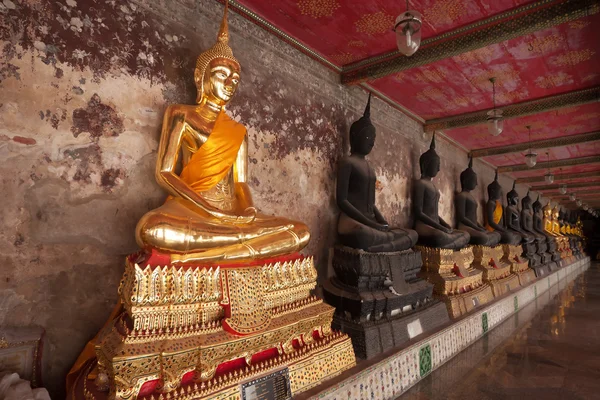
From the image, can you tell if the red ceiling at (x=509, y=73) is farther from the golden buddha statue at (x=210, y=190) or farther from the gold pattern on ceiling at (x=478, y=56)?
the golden buddha statue at (x=210, y=190)

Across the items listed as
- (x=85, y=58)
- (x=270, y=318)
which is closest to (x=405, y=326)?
(x=270, y=318)

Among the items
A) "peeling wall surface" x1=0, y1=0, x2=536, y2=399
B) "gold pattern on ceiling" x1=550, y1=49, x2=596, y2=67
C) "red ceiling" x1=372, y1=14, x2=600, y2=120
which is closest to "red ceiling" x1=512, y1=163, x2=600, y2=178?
"red ceiling" x1=372, y1=14, x2=600, y2=120

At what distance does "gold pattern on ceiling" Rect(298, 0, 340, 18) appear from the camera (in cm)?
295

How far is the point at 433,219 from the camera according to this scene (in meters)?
5.47

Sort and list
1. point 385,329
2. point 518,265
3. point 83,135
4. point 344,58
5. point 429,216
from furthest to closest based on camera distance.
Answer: point 518,265
point 429,216
point 344,58
point 385,329
point 83,135

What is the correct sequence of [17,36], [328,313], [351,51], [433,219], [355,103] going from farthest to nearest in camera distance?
[433,219] → [355,103] → [351,51] → [328,313] → [17,36]

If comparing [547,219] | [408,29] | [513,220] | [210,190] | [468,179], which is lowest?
[210,190]

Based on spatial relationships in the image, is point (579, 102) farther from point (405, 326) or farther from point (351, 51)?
point (405, 326)

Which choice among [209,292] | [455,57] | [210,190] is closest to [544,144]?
[455,57]

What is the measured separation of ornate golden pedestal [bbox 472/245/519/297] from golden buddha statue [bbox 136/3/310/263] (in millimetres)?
4123

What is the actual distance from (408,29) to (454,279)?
10.4ft

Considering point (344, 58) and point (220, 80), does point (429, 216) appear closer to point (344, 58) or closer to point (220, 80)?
point (344, 58)

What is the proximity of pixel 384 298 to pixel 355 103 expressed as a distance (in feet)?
8.37

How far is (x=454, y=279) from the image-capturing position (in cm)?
442
